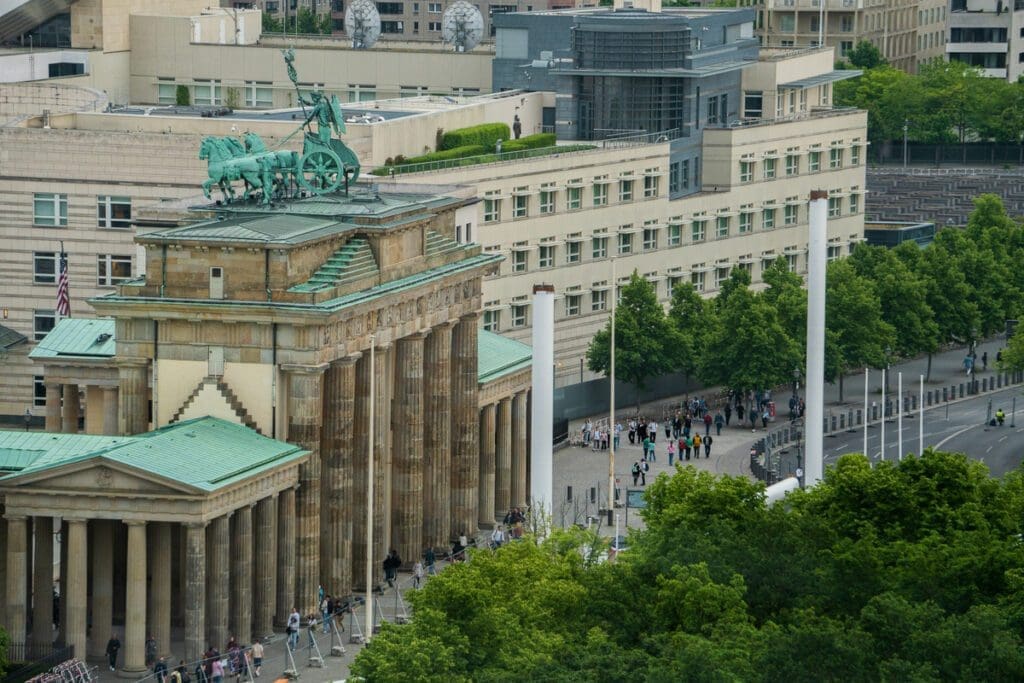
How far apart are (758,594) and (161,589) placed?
25.5 metres

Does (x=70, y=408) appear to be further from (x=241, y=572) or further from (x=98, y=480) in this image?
(x=98, y=480)

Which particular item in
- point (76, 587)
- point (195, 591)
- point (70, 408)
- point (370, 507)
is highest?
point (70, 408)

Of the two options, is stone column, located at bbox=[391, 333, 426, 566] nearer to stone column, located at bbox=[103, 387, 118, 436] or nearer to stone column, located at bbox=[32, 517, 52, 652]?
stone column, located at bbox=[103, 387, 118, 436]

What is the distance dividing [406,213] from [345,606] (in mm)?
18063

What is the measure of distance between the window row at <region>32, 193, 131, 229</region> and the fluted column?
177ft

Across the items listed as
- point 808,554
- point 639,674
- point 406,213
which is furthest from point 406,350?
point 639,674

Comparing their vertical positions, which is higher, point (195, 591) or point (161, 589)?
point (195, 591)

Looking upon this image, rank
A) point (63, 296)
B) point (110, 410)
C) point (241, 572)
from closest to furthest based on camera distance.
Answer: point (241, 572), point (110, 410), point (63, 296)

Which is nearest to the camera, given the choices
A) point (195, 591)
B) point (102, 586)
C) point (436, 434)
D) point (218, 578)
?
point (195, 591)

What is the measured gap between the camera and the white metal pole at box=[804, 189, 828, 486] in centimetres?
16575

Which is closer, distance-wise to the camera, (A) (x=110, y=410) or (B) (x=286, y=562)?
(B) (x=286, y=562)

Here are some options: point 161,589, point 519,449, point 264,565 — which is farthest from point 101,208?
point 161,589

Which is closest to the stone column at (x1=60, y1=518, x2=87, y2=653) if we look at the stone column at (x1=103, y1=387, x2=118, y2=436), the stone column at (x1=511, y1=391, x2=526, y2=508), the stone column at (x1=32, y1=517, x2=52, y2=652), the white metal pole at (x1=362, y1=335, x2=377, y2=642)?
the stone column at (x1=32, y1=517, x2=52, y2=652)

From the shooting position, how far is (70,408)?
16712 cm
